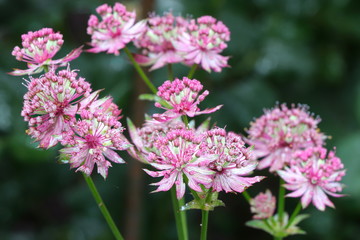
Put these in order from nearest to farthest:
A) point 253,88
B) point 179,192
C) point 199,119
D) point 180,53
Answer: point 179,192, point 180,53, point 199,119, point 253,88

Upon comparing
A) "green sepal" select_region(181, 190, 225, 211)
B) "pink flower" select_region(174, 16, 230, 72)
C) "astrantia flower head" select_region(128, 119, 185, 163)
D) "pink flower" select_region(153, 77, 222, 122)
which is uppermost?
"pink flower" select_region(174, 16, 230, 72)

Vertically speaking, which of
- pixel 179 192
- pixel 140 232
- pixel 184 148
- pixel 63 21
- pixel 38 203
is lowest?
pixel 179 192

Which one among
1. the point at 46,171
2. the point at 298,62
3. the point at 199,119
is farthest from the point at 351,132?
the point at 46,171

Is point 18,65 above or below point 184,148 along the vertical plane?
above

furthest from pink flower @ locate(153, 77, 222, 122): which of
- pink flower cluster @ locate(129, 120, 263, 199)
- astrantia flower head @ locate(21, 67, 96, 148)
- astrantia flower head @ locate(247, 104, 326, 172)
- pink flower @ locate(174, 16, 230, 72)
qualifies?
astrantia flower head @ locate(247, 104, 326, 172)

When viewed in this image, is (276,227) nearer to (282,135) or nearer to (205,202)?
(282,135)

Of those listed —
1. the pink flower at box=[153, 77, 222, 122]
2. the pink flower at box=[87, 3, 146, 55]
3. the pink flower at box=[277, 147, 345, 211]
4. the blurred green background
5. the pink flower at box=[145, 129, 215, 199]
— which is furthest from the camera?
the blurred green background

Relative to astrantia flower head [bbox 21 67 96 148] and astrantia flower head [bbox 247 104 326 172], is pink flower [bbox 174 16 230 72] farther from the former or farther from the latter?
astrantia flower head [bbox 21 67 96 148]

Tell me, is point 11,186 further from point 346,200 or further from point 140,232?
point 346,200
